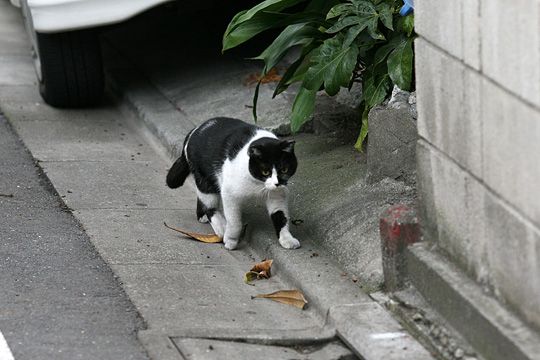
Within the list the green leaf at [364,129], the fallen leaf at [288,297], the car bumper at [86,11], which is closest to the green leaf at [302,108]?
the green leaf at [364,129]

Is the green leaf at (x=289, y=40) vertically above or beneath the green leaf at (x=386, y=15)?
beneath

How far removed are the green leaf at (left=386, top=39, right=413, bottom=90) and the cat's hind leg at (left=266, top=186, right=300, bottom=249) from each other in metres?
0.76

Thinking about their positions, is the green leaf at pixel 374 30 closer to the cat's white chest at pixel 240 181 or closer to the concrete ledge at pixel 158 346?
the cat's white chest at pixel 240 181

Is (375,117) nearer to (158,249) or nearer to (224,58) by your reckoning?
(158,249)

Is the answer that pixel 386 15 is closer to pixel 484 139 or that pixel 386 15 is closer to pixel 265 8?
pixel 265 8

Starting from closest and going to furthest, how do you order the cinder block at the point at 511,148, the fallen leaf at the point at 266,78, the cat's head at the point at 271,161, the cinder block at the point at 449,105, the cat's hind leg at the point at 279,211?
the cinder block at the point at 511,148
the cinder block at the point at 449,105
the cat's head at the point at 271,161
the cat's hind leg at the point at 279,211
the fallen leaf at the point at 266,78

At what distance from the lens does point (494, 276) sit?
4387 millimetres

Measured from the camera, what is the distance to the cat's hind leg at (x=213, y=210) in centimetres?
631

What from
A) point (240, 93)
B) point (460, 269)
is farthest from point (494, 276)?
point (240, 93)

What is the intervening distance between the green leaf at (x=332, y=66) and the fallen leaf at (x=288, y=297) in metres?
1.23

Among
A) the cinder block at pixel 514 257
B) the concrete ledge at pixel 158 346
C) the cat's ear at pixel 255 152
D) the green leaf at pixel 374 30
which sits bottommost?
the concrete ledge at pixel 158 346

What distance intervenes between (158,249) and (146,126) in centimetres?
219

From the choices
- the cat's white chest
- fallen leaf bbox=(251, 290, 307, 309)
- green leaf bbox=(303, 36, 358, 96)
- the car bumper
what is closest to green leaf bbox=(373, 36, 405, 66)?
green leaf bbox=(303, 36, 358, 96)

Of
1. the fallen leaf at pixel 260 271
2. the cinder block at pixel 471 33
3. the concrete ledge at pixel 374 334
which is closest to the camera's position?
the cinder block at pixel 471 33
